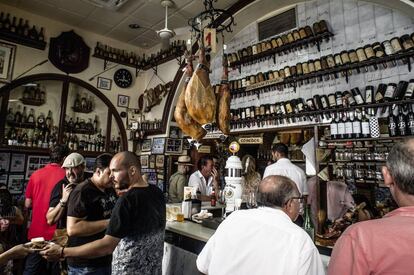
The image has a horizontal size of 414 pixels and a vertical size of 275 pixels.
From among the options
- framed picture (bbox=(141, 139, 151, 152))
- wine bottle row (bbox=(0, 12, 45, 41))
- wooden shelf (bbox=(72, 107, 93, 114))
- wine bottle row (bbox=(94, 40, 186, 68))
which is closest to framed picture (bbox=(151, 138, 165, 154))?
framed picture (bbox=(141, 139, 151, 152))

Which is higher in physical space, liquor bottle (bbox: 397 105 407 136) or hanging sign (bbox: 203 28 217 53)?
hanging sign (bbox: 203 28 217 53)

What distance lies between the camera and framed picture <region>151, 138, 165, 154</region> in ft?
19.4

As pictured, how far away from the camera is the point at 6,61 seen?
16.7 feet

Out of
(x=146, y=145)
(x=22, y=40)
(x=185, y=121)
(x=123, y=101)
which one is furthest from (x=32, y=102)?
(x=185, y=121)

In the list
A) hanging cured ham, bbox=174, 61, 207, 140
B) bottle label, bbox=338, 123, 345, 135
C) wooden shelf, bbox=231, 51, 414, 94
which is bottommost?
hanging cured ham, bbox=174, 61, 207, 140

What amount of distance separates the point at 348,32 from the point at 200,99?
127 inches

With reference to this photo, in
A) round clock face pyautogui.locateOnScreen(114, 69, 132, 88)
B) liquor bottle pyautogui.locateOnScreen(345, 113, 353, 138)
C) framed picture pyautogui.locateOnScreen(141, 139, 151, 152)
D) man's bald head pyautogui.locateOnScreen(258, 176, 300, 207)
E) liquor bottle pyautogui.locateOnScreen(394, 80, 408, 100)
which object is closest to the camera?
man's bald head pyautogui.locateOnScreen(258, 176, 300, 207)

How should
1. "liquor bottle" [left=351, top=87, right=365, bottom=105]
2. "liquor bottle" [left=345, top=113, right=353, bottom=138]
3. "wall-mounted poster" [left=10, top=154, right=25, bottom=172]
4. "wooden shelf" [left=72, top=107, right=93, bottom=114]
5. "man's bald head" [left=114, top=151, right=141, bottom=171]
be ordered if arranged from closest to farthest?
"man's bald head" [left=114, top=151, right=141, bottom=171], "liquor bottle" [left=345, top=113, right=353, bottom=138], "liquor bottle" [left=351, top=87, right=365, bottom=105], "wall-mounted poster" [left=10, top=154, right=25, bottom=172], "wooden shelf" [left=72, top=107, right=93, bottom=114]

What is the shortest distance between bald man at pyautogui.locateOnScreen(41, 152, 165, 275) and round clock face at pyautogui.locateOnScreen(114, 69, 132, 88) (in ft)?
17.4

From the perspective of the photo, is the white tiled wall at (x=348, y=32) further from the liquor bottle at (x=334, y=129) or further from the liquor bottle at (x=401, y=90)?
the liquor bottle at (x=334, y=129)

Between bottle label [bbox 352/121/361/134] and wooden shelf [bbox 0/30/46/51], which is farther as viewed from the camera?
wooden shelf [bbox 0/30/46/51]

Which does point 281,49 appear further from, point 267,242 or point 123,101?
point 123,101

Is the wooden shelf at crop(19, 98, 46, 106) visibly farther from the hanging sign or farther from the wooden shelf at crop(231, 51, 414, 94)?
the hanging sign

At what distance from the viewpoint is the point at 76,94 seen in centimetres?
639
